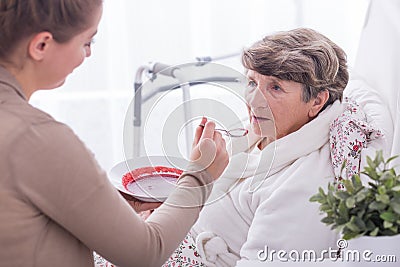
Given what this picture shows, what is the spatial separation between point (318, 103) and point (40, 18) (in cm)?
89

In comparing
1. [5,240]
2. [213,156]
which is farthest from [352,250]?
[5,240]

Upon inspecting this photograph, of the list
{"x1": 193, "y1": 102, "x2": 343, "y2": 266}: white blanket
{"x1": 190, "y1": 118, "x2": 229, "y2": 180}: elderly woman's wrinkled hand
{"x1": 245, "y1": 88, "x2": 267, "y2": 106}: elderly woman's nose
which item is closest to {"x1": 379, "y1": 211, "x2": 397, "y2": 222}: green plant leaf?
{"x1": 190, "y1": 118, "x2": 229, "y2": 180}: elderly woman's wrinkled hand

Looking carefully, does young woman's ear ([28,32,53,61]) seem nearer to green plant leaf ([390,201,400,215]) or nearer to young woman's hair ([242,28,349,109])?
green plant leaf ([390,201,400,215])

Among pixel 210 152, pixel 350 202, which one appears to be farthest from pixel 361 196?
pixel 210 152

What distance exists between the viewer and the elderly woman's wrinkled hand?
129cm

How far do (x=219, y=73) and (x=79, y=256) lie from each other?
1.78 feet

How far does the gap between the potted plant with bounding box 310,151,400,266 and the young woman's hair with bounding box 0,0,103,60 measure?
0.54 meters

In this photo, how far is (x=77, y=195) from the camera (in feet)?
3.53

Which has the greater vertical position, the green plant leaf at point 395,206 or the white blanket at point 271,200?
the green plant leaf at point 395,206

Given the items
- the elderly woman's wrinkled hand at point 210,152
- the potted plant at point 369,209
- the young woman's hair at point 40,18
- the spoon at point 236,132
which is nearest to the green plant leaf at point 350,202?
the potted plant at point 369,209

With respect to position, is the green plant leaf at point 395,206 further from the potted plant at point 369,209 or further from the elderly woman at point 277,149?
the elderly woman at point 277,149

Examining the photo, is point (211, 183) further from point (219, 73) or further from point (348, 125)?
point (348, 125)

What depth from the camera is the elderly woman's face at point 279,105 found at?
1.72m

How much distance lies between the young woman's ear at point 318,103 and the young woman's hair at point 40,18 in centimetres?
80
